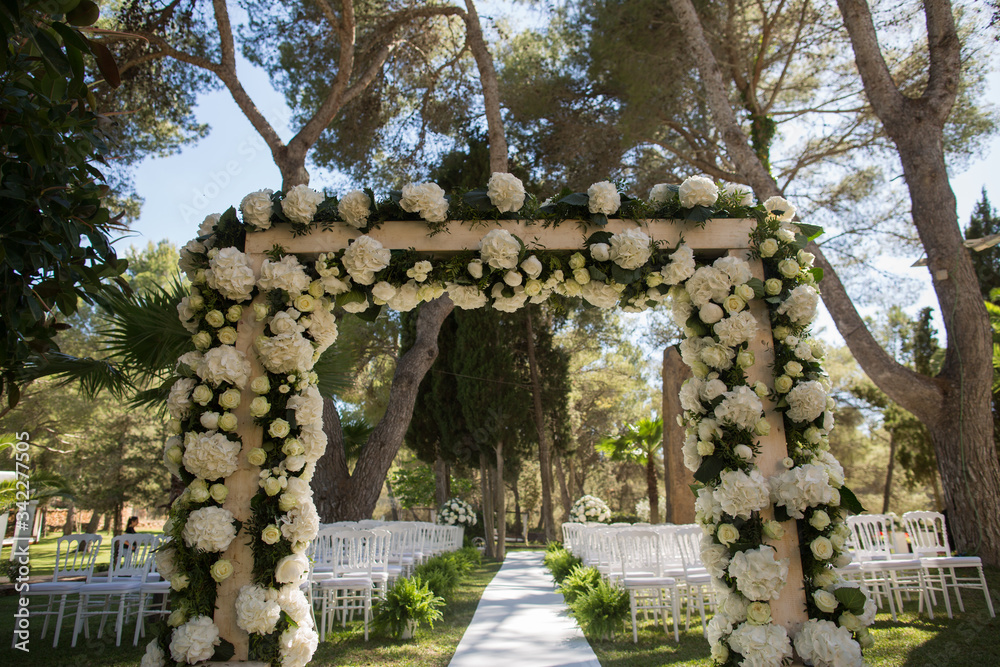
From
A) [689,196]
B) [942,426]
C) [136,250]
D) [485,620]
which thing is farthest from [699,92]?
[136,250]

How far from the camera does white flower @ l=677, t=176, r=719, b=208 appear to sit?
272 cm

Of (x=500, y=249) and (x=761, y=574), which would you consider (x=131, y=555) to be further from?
(x=761, y=574)

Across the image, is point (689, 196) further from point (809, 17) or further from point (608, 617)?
point (809, 17)

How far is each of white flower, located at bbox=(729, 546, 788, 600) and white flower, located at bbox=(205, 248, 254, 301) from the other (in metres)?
2.33

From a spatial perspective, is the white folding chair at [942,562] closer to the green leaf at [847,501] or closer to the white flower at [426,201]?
the green leaf at [847,501]

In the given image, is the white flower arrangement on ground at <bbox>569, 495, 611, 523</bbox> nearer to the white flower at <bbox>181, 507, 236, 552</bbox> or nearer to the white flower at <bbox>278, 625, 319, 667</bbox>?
the white flower at <bbox>278, 625, 319, 667</bbox>

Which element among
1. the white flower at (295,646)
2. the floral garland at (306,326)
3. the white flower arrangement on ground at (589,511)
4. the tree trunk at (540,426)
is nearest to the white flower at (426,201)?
the floral garland at (306,326)

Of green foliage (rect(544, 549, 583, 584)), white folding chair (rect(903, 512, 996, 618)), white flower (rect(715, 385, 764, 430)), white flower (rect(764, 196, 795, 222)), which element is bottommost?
green foliage (rect(544, 549, 583, 584))

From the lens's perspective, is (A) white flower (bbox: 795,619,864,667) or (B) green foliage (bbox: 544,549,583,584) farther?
(B) green foliage (bbox: 544,549,583,584)

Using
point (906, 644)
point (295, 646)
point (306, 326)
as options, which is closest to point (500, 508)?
point (906, 644)

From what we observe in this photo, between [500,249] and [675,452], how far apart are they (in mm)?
6010

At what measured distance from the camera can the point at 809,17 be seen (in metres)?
8.20

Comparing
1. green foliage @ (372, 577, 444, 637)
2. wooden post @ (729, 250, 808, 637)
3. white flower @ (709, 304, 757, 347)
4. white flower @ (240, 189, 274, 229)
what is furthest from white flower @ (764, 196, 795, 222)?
green foliage @ (372, 577, 444, 637)

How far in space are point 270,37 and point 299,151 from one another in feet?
10.2
